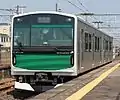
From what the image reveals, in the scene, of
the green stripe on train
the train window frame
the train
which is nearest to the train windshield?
the train

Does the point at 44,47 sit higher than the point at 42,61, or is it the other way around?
the point at 44,47

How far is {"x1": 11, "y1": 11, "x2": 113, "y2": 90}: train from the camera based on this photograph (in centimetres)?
1392

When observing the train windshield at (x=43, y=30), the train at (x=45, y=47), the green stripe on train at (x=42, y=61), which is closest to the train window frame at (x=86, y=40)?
the train at (x=45, y=47)

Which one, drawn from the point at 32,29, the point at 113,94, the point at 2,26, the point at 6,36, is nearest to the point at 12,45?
the point at 32,29

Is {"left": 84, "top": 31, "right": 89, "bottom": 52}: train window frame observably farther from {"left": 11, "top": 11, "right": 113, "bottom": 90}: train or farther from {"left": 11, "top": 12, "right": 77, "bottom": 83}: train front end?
{"left": 11, "top": 12, "right": 77, "bottom": 83}: train front end

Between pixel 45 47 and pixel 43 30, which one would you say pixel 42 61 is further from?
pixel 43 30

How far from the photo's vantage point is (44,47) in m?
13.9


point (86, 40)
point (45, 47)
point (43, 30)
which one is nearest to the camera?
point (45, 47)

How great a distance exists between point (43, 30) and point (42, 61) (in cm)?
112

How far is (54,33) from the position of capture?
553 inches

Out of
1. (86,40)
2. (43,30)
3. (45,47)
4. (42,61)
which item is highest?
(43,30)

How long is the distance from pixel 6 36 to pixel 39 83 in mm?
72712

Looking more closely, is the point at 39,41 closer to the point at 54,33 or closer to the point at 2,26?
the point at 54,33

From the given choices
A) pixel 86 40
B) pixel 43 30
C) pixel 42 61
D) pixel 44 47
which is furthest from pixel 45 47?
pixel 86 40
